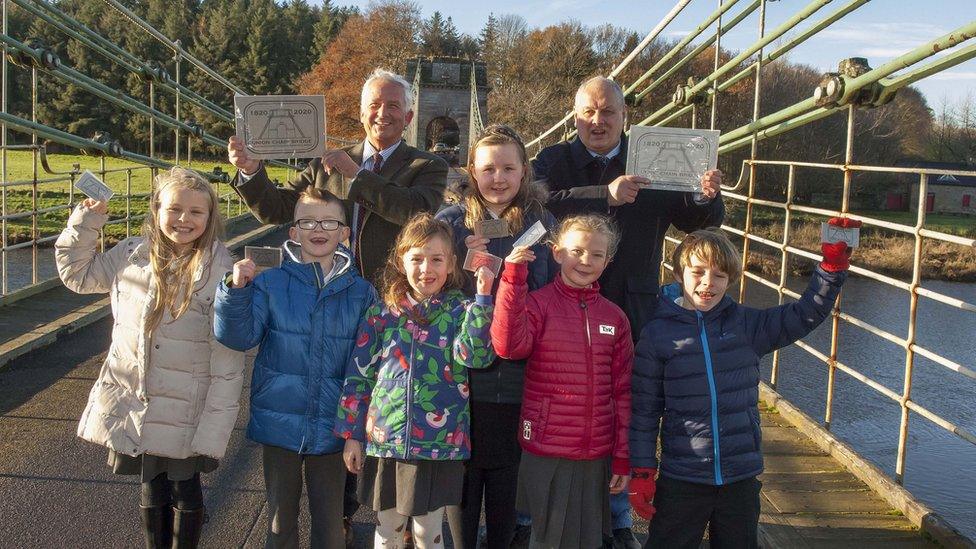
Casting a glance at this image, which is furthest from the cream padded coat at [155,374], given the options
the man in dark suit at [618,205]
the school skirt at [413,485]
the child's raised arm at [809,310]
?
the child's raised arm at [809,310]

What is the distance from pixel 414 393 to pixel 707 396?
876 mm

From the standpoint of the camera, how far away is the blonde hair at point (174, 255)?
2527mm

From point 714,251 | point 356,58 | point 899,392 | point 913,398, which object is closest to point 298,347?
point 714,251

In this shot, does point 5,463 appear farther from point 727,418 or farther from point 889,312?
point 889,312

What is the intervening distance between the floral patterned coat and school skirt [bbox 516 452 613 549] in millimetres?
224

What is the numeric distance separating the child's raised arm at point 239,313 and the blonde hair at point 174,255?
238mm

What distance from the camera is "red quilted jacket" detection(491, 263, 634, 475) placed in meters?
2.40

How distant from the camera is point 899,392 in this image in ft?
29.0

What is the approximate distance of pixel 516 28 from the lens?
5750cm

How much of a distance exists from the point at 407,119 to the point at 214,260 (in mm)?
911

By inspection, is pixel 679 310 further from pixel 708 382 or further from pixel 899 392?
pixel 899 392

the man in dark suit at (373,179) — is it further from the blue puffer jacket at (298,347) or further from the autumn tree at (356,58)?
the autumn tree at (356,58)

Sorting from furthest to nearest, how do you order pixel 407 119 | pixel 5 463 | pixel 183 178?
pixel 5 463, pixel 407 119, pixel 183 178

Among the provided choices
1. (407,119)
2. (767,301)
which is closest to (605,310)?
(407,119)
